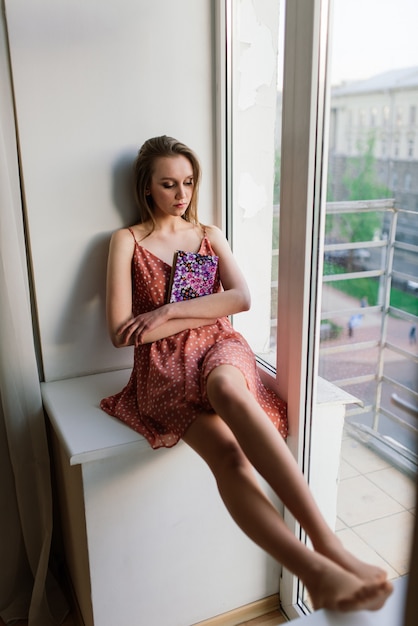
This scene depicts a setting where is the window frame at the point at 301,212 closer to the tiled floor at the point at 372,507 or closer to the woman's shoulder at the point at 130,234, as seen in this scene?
the tiled floor at the point at 372,507

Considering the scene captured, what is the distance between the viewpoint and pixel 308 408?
149 cm

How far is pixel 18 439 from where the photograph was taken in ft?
5.27

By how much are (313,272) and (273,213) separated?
36 cm

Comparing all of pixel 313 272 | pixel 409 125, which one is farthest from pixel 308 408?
pixel 409 125

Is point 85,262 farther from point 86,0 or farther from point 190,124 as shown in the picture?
point 86,0

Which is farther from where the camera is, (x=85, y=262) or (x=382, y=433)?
(x=85, y=262)

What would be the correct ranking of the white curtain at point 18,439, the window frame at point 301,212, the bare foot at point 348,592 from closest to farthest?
the bare foot at point 348,592 → the window frame at point 301,212 → the white curtain at point 18,439

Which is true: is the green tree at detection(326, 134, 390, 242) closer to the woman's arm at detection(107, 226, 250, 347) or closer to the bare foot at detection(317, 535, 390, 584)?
the woman's arm at detection(107, 226, 250, 347)

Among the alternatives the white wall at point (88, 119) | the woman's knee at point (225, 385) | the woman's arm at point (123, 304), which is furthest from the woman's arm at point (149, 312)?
the woman's knee at point (225, 385)

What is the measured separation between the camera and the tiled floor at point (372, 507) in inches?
54.2

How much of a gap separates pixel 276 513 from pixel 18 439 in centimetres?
86

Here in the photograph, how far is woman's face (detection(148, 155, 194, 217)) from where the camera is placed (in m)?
1.56

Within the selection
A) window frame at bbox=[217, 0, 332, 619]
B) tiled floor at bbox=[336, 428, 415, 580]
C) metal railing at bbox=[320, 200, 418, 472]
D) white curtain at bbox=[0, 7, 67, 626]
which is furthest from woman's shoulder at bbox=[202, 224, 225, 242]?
tiled floor at bbox=[336, 428, 415, 580]

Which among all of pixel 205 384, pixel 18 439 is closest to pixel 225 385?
pixel 205 384
